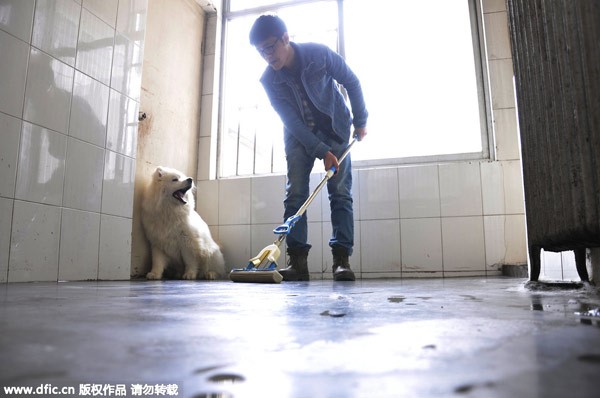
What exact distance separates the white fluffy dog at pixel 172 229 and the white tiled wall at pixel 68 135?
179 millimetres

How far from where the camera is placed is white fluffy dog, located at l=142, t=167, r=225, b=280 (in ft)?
8.93

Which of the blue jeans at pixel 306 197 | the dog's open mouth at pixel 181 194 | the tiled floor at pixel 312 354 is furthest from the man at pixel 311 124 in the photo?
the tiled floor at pixel 312 354

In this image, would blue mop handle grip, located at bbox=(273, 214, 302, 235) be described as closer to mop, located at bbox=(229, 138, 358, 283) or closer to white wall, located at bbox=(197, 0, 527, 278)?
mop, located at bbox=(229, 138, 358, 283)

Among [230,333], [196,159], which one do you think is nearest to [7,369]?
[230,333]

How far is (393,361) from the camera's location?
34 cm

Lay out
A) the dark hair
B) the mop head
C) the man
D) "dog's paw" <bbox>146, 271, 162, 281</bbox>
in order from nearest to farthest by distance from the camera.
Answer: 1. the mop head
2. the dark hair
3. the man
4. "dog's paw" <bbox>146, 271, 162, 281</bbox>

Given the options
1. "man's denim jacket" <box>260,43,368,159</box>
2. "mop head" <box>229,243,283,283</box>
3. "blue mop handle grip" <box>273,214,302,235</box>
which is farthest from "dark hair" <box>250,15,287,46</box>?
"mop head" <box>229,243,283,283</box>

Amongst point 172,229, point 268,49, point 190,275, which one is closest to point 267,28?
point 268,49

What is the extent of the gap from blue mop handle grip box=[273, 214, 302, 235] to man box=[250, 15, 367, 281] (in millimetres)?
106

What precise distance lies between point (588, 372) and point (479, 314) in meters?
0.35

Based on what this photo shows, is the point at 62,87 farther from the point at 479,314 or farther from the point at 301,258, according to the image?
the point at 479,314

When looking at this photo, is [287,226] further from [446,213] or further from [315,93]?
[446,213]

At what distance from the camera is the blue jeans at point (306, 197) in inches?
93.0

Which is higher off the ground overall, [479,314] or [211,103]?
[211,103]
